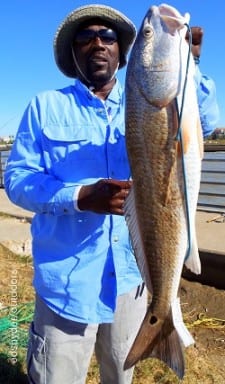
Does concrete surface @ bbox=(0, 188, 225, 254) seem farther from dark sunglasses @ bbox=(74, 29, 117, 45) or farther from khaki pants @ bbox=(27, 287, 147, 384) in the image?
dark sunglasses @ bbox=(74, 29, 117, 45)

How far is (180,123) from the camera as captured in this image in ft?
5.95

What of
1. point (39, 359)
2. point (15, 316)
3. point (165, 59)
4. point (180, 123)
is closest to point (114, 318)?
point (39, 359)

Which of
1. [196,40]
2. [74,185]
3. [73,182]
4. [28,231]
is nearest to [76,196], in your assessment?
[74,185]

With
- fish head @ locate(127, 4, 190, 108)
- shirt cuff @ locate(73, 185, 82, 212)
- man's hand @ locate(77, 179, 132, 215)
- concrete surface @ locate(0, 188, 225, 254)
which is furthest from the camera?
concrete surface @ locate(0, 188, 225, 254)

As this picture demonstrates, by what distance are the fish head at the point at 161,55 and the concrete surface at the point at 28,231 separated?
4381mm

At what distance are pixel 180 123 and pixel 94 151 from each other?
31.5 inches

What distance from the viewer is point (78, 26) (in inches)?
105

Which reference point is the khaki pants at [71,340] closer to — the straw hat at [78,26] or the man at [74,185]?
the man at [74,185]

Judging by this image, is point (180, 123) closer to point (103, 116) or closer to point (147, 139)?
point (147, 139)

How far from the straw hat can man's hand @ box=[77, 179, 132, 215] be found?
0.97m

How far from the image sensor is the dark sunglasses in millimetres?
2588

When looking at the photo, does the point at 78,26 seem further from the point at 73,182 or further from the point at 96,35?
the point at 73,182

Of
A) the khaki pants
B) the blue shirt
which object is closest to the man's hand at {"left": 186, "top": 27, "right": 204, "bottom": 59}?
the blue shirt

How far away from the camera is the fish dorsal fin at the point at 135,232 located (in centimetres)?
204
